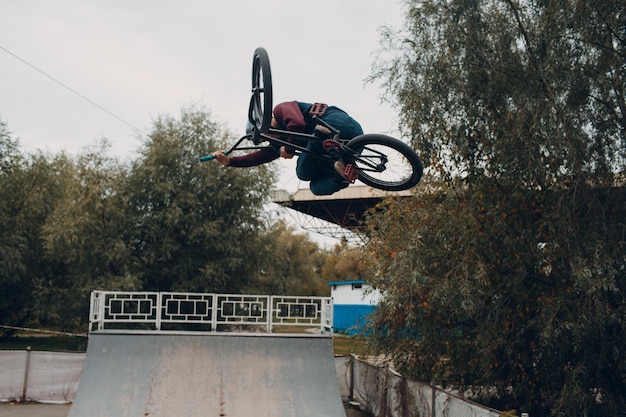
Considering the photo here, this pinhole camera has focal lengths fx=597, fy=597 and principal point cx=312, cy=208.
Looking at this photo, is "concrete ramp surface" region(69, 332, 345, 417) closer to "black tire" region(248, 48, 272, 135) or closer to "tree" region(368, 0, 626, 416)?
"tree" region(368, 0, 626, 416)

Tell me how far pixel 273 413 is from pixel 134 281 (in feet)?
32.4

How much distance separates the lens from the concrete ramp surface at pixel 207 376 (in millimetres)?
10523

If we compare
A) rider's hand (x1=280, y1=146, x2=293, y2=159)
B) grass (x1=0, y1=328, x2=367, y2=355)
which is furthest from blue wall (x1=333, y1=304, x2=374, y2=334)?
rider's hand (x1=280, y1=146, x2=293, y2=159)

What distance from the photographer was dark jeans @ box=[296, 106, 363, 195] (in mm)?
5059

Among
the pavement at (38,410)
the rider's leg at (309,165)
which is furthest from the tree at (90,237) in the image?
the rider's leg at (309,165)

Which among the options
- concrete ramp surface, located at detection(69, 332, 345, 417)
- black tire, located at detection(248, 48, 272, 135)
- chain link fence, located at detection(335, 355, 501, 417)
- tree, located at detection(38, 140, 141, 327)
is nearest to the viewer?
black tire, located at detection(248, 48, 272, 135)

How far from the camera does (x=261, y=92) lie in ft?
15.6

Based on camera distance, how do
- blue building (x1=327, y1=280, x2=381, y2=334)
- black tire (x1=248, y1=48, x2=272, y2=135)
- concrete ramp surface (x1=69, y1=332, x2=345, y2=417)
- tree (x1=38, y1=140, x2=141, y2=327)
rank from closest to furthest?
black tire (x1=248, y1=48, x2=272, y2=135) → concrete ramp surface (x1=69, y1=332, x2=345, y2=417) → tree (x1=38, y1=140, x2=141, y2=327) → blue building (x1=327, y1=280, x2=381, y2=334)

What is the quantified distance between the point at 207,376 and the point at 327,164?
7357mm

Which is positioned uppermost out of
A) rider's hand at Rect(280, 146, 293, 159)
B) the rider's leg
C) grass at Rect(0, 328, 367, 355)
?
rider's hand at Rect(280, 146, 293, 159)

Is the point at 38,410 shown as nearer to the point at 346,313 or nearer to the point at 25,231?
the point at 25,231

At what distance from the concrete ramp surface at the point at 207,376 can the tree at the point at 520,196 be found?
7.08 ft

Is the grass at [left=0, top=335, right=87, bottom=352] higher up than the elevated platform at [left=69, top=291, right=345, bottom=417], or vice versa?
the elevated platform at [left=69, top=291, right=345, bottom=417]

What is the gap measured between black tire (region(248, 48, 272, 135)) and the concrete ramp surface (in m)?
7.09
